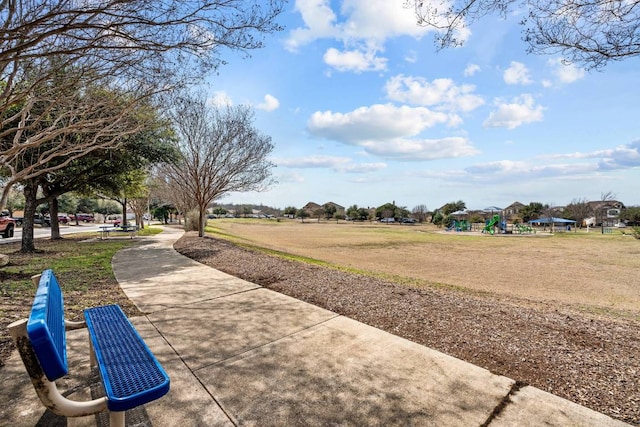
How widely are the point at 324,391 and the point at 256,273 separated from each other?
5.61 m

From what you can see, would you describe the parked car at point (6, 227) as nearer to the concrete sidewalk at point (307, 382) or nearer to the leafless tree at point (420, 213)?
the concrete sidewalk at point (307, 382)

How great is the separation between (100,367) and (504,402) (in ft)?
10.7

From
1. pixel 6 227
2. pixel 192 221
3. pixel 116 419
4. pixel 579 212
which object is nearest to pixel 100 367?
pixel 116 419

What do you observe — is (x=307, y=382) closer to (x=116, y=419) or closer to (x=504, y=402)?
(x=116, y=419)

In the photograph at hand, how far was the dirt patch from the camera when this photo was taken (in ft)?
10.0

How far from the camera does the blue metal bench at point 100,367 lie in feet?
5.82

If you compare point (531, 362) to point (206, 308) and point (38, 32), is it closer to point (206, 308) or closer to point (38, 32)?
point (206, 308)

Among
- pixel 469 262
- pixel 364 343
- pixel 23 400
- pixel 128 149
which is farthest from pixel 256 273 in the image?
pixel 469 262

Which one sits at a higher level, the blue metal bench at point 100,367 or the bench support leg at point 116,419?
the blue metal bench at point 100,367

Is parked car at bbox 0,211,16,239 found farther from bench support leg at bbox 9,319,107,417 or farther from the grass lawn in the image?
bench support leg at bbox 9,319,107,417

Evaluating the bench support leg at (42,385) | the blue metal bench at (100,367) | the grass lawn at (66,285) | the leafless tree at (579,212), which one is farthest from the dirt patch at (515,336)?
the leafless tree at (579,212)

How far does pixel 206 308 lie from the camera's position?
213 inches

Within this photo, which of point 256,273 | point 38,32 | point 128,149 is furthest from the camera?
point 128,149

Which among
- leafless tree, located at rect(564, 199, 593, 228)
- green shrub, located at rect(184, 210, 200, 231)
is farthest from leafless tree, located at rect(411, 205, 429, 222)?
green shrub, located at rect(184, 210, 200, 231)
